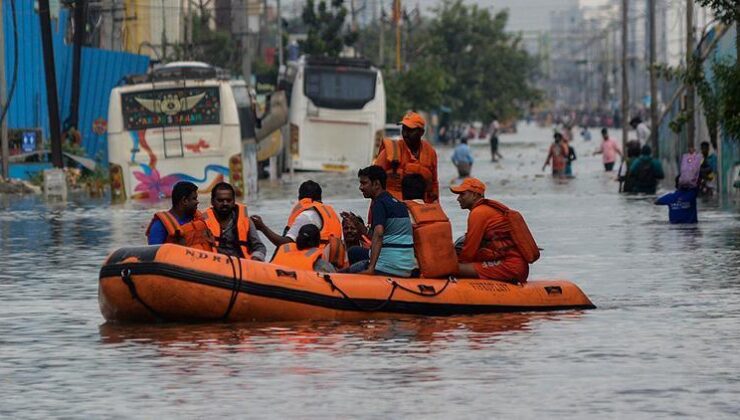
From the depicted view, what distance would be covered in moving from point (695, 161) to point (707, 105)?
22.0ft

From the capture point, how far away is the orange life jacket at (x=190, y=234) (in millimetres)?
16219

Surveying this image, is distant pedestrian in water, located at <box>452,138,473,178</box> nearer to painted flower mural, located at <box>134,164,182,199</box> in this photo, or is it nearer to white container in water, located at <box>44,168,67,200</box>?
white container in water, located at <box>44,168,67,200</box>

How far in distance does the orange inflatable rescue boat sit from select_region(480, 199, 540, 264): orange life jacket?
1.46 feet

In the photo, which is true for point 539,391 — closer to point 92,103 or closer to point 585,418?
point 585,418

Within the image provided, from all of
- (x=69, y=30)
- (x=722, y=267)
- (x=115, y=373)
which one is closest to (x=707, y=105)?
(x=722, y=267)

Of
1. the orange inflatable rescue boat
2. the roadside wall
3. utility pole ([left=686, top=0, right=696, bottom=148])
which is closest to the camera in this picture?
the orange inflatable rescue boat

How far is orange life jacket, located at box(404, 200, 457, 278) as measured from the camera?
53.0 feet

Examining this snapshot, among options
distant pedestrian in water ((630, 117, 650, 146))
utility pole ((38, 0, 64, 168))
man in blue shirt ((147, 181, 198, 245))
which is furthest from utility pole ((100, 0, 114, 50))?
man in blue shirt ((147, 181, 198, 245))

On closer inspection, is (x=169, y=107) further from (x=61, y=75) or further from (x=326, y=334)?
(x=326, y=334)

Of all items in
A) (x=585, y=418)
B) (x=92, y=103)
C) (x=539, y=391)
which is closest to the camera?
(x=585, y=418)

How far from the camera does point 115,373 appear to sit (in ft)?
42.5

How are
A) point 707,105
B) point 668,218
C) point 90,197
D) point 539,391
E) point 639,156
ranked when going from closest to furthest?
1. point 539,391
2. point 668,218
3. point 707,105
4. point 639,156
5. point 90,197

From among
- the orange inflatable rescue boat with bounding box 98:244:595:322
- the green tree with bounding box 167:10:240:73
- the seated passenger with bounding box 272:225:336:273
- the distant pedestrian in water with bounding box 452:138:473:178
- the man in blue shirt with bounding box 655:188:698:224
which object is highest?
the green tree with bounding box 167:10:240:73

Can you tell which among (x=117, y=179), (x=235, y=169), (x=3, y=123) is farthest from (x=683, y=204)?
(x=3, y=123)
